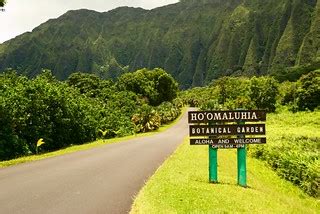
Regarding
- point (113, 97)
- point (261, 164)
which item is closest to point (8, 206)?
point (261, 164)

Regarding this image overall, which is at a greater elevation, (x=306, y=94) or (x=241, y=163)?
(x=241, y=163)

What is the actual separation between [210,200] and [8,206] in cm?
557

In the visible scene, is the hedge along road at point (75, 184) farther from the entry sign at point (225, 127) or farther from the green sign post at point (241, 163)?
the green sign post at point (241, 163)

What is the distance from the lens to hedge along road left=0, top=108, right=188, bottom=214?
12.1 metres

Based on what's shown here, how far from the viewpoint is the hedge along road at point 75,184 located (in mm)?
12078

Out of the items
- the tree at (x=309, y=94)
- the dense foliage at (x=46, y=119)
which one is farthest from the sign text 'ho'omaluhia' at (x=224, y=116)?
the tree at (x=309, y=94)

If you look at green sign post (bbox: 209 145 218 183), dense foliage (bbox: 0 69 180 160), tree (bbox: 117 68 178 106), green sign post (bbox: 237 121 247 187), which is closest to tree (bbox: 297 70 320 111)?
tree (bbox: 117 68 178 106)

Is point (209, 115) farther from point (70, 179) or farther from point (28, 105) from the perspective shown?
point (28, 105)

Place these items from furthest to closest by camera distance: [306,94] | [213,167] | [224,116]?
[306,94] < [213,167] < [224,116]

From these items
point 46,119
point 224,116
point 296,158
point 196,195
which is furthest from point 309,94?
point 196,195

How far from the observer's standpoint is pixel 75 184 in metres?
15.1

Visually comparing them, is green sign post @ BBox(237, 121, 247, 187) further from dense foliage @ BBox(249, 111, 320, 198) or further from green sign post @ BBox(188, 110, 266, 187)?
dense foliage @ BBox(249, 111, 320, 198)

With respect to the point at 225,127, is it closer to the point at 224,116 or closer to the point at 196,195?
the point at 224,116

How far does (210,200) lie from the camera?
42.2 ft
